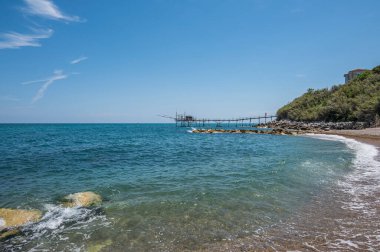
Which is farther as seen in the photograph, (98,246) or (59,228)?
(59,228)

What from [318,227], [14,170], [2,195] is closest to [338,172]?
[318,227]

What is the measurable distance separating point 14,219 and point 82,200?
2139 millimetres

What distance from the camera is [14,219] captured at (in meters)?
8.01

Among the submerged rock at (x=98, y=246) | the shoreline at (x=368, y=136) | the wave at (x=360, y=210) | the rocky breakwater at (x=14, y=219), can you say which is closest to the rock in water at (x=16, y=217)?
the rocky breakwater at (x=14, y=219)

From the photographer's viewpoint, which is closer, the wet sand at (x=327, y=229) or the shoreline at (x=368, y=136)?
the wet sand at (x=327, y=229)

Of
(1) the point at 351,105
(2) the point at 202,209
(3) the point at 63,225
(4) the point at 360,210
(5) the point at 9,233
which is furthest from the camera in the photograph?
(1) the point at 351,105

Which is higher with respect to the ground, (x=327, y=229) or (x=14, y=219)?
(x=327, y=229)

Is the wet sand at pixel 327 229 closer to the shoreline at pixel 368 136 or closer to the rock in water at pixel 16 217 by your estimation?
the rock in water at pixel 16 217

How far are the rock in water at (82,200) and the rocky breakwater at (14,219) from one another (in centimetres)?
107

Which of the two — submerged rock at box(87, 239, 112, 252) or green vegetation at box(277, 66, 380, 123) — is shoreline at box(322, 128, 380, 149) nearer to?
green vegetation at box(277, 66, 380, 123)

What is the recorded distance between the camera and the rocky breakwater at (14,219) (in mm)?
7305

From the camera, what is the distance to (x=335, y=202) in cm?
920

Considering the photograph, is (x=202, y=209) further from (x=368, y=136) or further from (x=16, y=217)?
(x=368, y=136)

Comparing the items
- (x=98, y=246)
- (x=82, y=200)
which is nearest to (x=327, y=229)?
(x=98, y=246)
